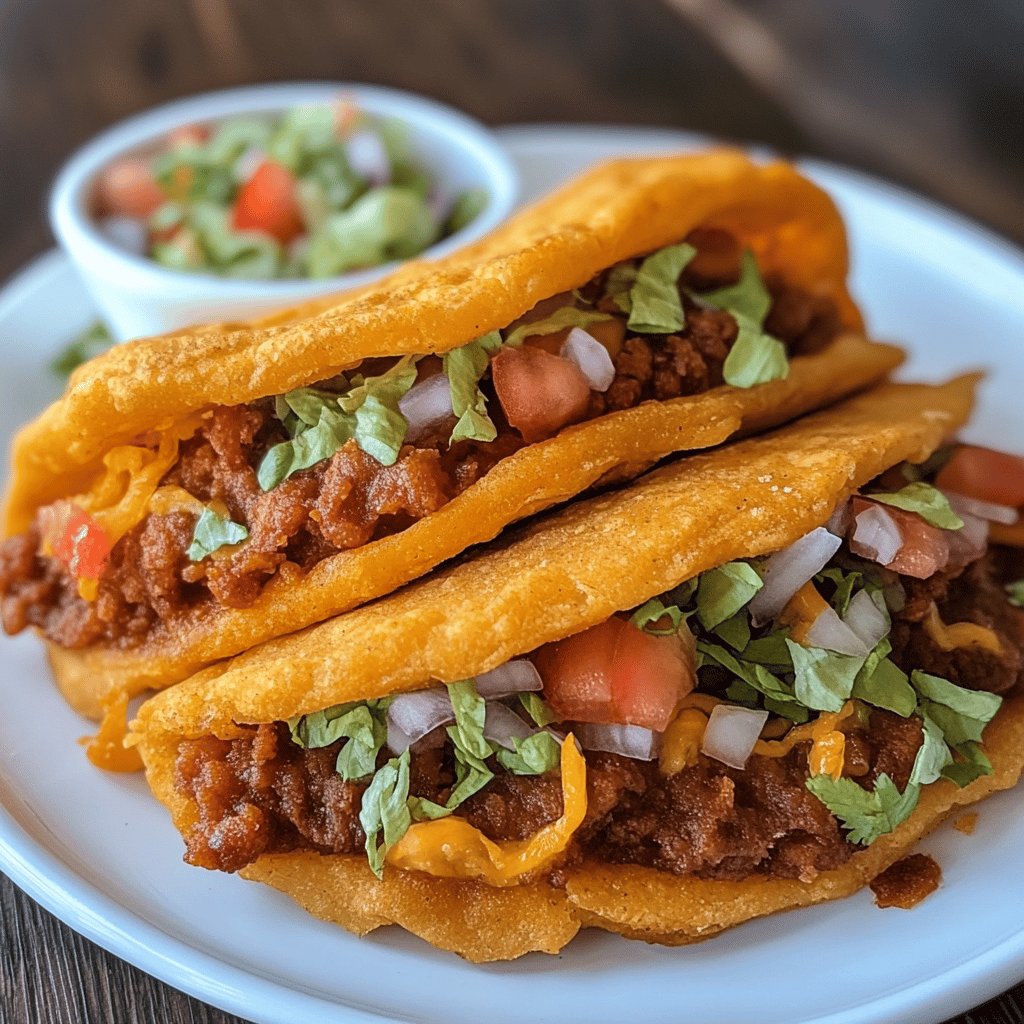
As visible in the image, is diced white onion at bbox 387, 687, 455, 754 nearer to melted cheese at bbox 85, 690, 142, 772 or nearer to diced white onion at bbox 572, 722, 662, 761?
diced white onion at bbox 572, 722, 662, 761

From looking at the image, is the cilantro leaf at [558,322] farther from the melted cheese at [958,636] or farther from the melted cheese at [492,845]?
the melted cheese at [958,636]

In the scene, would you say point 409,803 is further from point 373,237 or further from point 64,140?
point 64,140

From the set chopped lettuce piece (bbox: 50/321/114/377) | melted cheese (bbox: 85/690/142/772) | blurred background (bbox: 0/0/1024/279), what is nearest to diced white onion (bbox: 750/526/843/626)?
melted cheese (bbox: 85/690/142/772)

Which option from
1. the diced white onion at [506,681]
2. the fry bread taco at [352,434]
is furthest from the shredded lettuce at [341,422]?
the diced white onion at [506,681]

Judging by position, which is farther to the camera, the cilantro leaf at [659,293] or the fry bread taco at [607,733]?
the cilantro leaf at [659,293]

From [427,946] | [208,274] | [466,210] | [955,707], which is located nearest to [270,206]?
[208,274]
